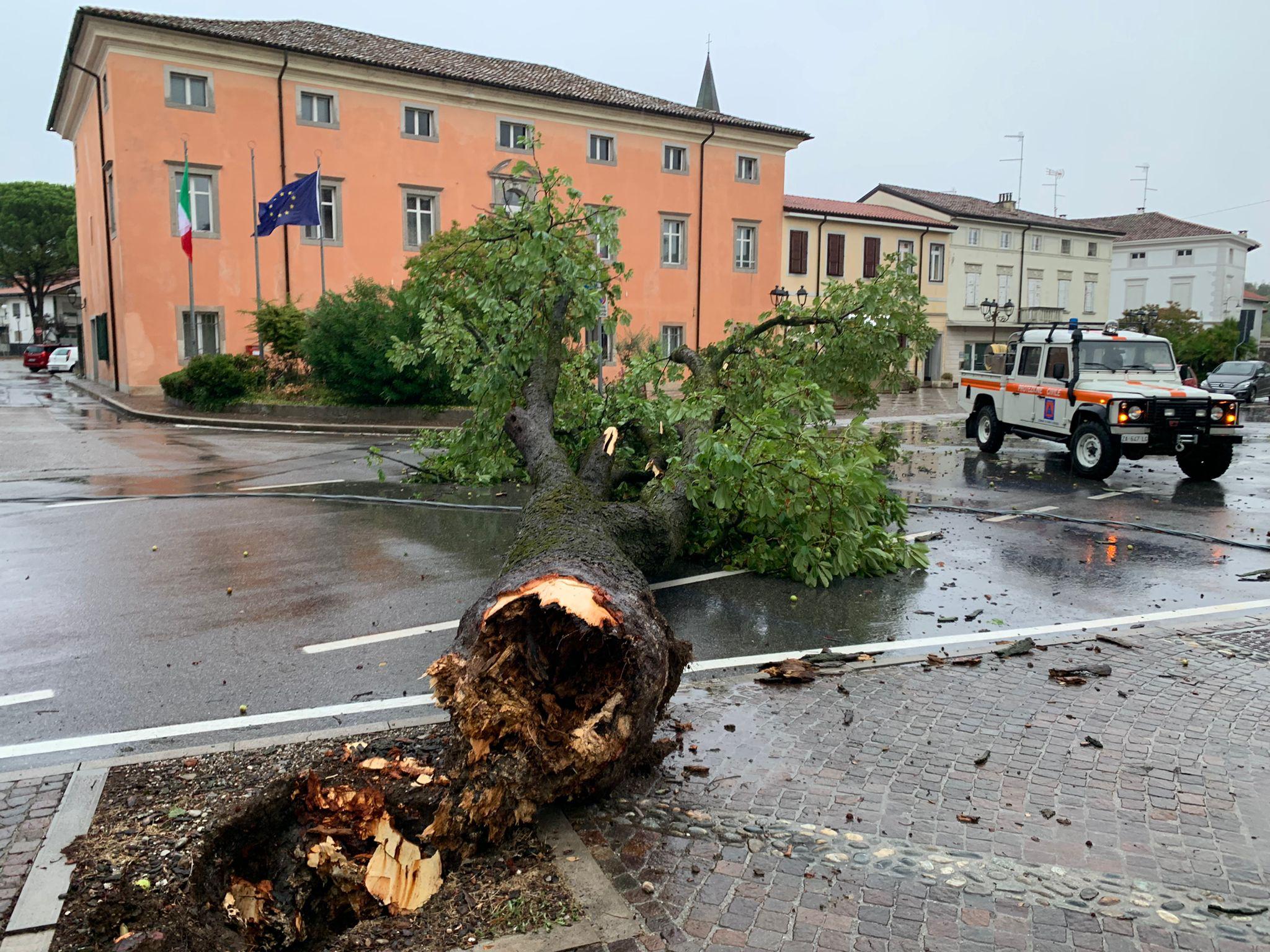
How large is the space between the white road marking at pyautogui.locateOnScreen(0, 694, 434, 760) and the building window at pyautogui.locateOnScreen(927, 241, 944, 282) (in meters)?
50.0

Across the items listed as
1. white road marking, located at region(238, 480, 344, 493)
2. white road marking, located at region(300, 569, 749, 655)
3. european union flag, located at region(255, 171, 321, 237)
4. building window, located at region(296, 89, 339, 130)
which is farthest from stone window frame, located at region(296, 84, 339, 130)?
white road marking, located at region(300, 569, 749, 655)

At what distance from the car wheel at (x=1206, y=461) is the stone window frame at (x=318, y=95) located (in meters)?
26.8

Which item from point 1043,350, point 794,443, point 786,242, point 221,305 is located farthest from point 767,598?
point 786,242

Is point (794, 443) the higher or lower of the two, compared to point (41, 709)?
higher

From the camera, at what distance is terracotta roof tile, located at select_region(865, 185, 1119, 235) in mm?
52281

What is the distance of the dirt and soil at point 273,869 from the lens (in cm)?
313

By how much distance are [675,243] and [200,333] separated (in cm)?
1852

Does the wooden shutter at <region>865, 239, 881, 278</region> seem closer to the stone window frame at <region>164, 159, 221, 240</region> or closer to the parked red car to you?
the stone window frame at <region>164, 159, 221, 240</region>

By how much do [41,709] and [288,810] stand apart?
227cm

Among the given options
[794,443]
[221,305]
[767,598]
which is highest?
[221,305]

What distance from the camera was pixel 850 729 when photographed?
493 centimetres

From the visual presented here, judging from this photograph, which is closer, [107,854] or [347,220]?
[107,854]

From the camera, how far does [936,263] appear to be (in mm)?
51438

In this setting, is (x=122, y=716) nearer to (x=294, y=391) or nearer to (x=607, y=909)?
(x=607, y=909)
